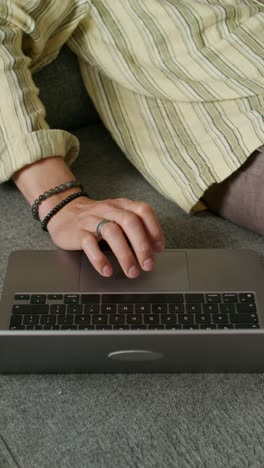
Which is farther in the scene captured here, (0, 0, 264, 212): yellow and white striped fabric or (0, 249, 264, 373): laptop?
(0, 0, 264, 212): yellow and white striped fabric

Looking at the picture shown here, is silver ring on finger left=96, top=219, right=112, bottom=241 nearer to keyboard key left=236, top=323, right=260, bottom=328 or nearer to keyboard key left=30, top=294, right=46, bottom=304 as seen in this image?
keyboard key left=30, top=294, right=46, bottom=304

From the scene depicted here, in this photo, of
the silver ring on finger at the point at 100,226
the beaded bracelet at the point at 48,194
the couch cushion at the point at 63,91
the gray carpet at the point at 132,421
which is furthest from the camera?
the couch cushion at the point at 63,91

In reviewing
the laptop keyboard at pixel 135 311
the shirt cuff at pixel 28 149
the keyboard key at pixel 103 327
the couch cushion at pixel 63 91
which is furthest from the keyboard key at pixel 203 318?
the couch cushion at pixel 63 91

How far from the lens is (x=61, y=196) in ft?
2.61

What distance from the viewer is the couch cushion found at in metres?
1.00

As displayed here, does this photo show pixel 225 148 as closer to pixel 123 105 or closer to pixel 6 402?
pixel 123 105

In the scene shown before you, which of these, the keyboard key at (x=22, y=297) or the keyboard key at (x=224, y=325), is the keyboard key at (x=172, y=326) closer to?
the keyboard key at (x=224, y=325)

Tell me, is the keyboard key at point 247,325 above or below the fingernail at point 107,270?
below

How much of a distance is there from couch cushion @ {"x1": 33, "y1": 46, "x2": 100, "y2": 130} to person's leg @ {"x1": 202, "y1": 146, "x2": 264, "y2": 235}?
34cm

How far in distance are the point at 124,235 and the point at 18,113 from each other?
291 millimetres

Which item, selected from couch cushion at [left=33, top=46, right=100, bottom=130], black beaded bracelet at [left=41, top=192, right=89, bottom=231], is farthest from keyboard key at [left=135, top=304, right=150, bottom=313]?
couch cushion at [left=33, top=46, right=100, bottom=130]

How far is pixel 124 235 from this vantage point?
2.18 ft

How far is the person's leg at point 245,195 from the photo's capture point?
81 cm

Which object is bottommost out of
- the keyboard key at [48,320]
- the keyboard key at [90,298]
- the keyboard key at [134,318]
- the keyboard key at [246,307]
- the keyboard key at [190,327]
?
the keyboard key at [246,307]
